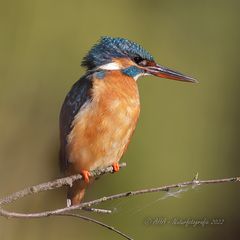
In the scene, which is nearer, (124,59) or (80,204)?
(80,204)

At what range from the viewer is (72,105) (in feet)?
9.91

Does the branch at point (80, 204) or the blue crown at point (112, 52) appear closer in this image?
the branch at point (80, 204)

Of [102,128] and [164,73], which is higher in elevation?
[164,73]

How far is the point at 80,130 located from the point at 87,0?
290 centimetres

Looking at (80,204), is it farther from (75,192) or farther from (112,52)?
(112,52)

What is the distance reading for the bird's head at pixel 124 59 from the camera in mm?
3197

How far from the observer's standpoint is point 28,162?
4.15 metres

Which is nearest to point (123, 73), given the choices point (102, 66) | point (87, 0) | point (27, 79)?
point (102, 66)

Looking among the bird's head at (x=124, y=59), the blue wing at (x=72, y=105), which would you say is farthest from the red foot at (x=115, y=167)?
the bird's head at (x=124, y=59)

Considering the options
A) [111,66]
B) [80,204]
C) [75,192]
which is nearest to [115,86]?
[111,66]

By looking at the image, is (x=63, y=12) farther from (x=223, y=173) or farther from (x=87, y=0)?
(x=223, y=173)

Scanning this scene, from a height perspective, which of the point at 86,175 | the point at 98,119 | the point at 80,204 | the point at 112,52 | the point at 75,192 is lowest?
the point at 75,192

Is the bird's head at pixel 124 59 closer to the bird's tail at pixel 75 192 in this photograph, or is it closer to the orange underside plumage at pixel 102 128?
the orange underside plumage at pixel 102 128

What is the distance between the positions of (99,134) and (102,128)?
0.03 metres
